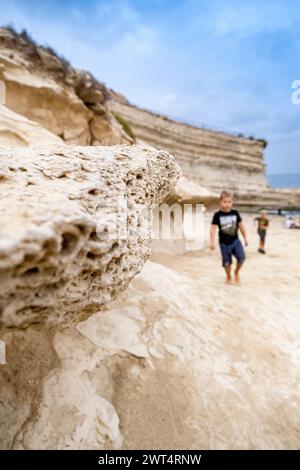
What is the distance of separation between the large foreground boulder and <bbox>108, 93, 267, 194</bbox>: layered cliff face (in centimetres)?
1769

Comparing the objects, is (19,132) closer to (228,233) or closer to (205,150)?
(228,233)

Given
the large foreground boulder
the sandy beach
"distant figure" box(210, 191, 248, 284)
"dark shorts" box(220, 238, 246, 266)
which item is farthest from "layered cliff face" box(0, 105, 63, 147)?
"dark shorts" box(220, 238, 246, 266)

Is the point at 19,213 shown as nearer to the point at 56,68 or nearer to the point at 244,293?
the point at 244,293

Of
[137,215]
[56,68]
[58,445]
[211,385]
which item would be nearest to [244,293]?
[211,385]

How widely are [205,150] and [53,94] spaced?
16983mm

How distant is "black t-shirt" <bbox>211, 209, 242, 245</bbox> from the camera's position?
3.67 metres

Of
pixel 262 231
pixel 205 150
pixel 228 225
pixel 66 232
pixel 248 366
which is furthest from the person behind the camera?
pixel 205 150

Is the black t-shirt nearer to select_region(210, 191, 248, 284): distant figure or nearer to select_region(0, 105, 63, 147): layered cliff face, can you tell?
select_region(210, 191, 248, 284): distant figure

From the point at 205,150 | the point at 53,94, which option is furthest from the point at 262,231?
the point at 205,150

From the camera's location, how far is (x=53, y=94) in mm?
5648

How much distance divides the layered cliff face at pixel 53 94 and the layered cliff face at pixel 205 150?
11.5 m

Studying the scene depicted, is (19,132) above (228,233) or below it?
above

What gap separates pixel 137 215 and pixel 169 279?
183 cm

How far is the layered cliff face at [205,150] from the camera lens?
18.3 meters
